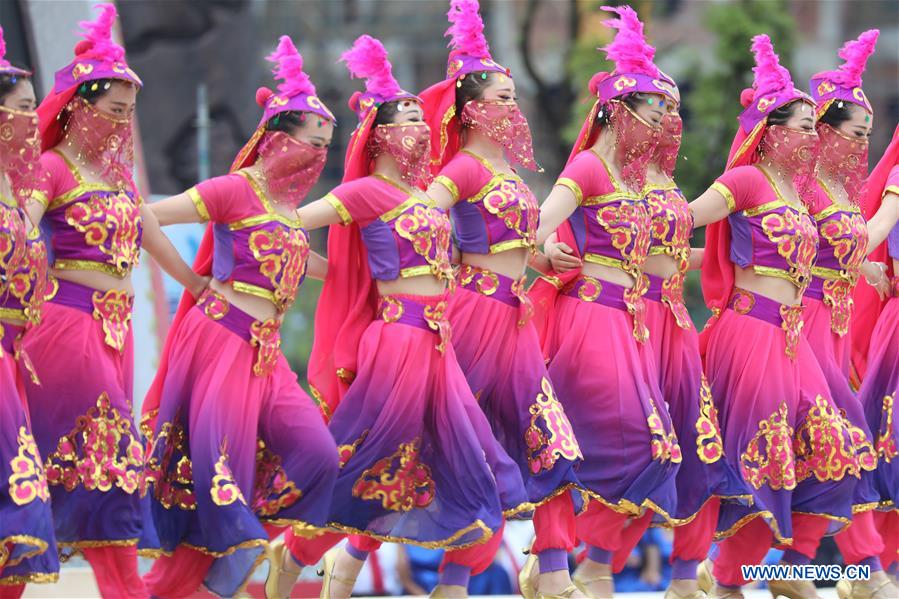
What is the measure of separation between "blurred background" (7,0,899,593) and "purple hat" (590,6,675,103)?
11.3 ft

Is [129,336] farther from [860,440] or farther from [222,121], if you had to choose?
[222,121]

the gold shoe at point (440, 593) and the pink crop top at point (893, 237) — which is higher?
the pink crop top at point (893, 237)

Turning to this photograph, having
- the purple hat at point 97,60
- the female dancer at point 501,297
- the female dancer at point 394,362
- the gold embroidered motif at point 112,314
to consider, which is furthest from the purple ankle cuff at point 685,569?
the purple hat at point 97,60

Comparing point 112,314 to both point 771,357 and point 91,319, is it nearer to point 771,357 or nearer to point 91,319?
point 91,319

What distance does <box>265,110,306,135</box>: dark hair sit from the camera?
592 cm

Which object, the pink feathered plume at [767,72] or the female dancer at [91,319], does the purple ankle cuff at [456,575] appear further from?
the pink feathered plume at [767,72]

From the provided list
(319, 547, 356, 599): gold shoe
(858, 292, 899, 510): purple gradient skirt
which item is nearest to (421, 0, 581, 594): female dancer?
(319, 547, 356, 599): gold shoe

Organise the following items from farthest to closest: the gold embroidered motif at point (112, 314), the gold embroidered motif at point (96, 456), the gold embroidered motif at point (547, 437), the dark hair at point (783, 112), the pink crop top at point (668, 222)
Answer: the dark hair at point (783, 112) → the pink crop top at point (668, 222) → the gold embroidered motif at point (547, 437) → the gold embroidered motif at point (112, 314) → the gold embroidered motif at point (96, 456)

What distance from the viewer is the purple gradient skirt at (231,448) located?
220 inches

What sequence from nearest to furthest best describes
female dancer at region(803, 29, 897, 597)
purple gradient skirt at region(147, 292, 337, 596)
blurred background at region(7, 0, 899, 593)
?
1. purple gradient skirt at region(147, 292, 337, 596)
2. female dancer at region(803, 29, 897, 597)
3. blurred background at region(7, 0, 899, 593)

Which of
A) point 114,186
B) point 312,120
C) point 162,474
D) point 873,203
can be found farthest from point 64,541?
point 873,203

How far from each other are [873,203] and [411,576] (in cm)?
319

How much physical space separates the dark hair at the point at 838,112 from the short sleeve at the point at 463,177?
5.92ft

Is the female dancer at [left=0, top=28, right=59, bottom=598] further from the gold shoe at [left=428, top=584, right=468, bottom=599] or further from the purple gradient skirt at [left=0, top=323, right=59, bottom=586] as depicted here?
the gold shoe at [left=428, top=584, right=468, bottom=599]
